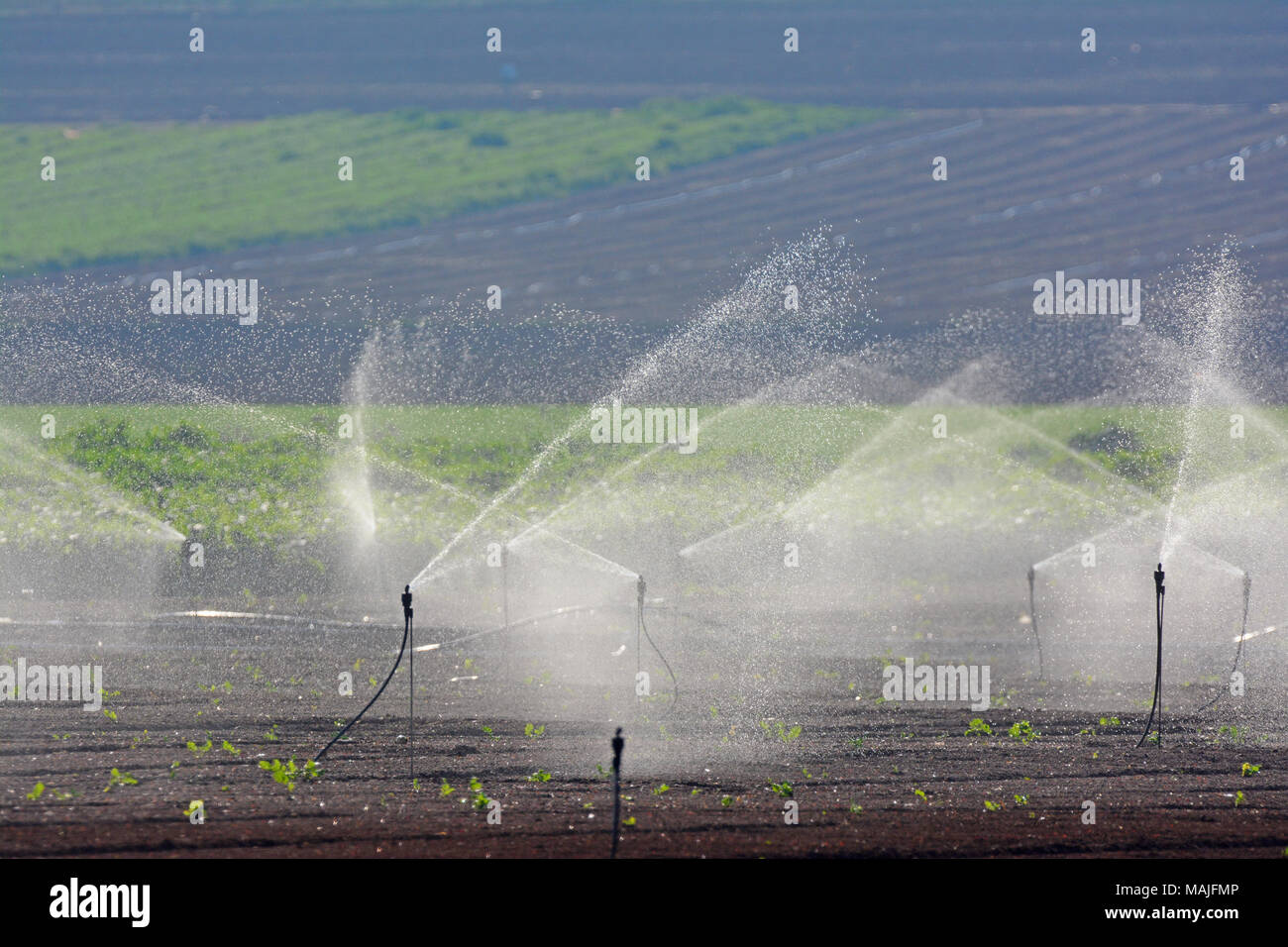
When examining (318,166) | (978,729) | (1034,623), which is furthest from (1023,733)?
(318,166)

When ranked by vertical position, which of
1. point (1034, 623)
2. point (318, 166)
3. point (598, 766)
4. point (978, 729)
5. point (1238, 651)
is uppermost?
point (318, 166)

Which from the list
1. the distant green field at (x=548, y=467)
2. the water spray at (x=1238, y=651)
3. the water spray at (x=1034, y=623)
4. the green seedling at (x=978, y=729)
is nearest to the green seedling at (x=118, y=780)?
the green seedling at (x=978, y=729)

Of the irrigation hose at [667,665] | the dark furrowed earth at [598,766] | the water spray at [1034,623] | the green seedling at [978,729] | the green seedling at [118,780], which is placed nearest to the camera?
the dark furrowed earth at [598,766]

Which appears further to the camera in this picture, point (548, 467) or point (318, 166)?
point (318, 166)

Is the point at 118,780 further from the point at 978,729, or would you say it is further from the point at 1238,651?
the point at 1238,651

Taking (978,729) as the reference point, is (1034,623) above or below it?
above

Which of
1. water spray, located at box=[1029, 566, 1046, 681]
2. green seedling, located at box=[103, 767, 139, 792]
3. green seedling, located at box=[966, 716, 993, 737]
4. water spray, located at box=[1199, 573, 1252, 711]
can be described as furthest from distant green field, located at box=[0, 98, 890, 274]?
green seedling, located at box=[103, 767, 139, 792]

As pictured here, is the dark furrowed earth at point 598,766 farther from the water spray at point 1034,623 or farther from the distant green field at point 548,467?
the distant green field at point 548,467
